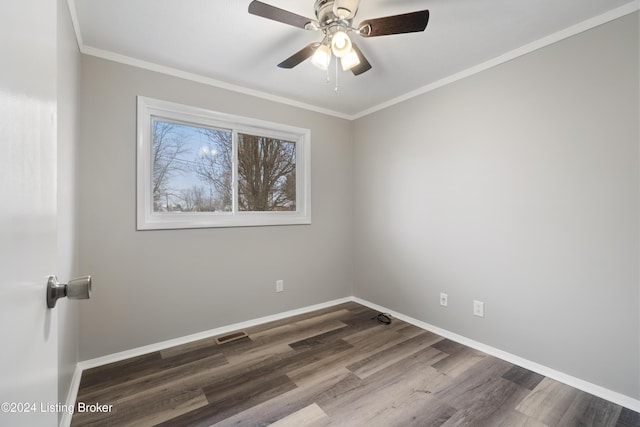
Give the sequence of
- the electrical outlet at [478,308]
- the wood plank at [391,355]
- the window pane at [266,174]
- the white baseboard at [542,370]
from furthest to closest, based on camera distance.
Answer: the window pane at [266,174]
the electrical outlet at [478,308]
the wood plank at [391,355]
the white baseboard at [542,370]

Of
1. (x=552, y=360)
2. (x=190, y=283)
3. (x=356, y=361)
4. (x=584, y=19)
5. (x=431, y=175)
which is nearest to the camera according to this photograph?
(x=584, y=19)

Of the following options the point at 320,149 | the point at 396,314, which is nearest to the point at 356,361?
the point at 396,314

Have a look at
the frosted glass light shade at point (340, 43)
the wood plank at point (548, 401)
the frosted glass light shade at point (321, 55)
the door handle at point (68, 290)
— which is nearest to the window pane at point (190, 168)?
the frosted glass light shade at point (321, 55)

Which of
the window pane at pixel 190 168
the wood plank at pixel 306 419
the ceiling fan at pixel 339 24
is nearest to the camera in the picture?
the ceiling fan at pixel 339 24

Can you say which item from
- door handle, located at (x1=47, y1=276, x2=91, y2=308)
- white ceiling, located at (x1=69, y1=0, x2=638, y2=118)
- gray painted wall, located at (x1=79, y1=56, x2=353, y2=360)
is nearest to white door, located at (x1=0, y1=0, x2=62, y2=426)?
door handle, located at (x1=47, y1=276, x2=91, y2=308)

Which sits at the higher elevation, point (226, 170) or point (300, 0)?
point (300, 0)

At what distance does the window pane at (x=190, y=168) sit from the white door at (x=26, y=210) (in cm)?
192

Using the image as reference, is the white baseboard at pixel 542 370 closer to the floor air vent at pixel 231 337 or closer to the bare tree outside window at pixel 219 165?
the floor air vent at pixel 231 337

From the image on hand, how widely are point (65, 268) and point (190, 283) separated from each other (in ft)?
3.30

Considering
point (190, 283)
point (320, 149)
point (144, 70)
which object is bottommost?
point (190, 283)

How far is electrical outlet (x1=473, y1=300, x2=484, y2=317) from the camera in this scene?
2.34 m

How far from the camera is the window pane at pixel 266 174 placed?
290 centimetres

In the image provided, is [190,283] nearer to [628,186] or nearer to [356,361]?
[356,361]

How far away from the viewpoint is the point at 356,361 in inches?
85.8
